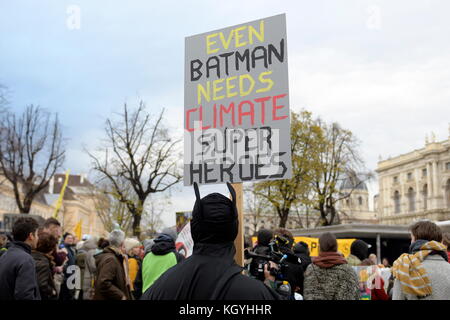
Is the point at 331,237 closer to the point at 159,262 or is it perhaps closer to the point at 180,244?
the point at 159,262

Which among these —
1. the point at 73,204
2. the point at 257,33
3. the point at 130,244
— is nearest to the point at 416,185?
the point at 73,204

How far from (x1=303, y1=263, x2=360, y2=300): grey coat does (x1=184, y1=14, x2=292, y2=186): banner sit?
4.55 feet

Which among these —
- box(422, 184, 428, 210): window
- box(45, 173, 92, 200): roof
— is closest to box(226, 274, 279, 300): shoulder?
box(422, 184, 428, 210): window

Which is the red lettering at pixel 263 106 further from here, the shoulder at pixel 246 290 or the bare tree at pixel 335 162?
the bare tree at pixel 335 162

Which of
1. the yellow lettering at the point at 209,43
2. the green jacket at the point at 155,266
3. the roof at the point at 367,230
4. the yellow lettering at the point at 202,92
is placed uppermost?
the yellow lettering at the point at 209,43

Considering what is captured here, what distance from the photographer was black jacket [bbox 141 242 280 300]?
2.15 metres

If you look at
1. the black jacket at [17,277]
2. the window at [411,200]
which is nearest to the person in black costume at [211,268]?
the black jacket at [17,277]

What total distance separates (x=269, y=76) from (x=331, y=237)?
191cm

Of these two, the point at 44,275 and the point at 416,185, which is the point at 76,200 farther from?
the point at 44,275

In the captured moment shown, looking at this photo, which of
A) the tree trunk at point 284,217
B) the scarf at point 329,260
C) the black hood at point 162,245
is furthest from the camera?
the tree trunk at point 284,217

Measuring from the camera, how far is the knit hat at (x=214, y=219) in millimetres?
2316

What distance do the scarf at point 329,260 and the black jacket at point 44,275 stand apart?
10.3 feet

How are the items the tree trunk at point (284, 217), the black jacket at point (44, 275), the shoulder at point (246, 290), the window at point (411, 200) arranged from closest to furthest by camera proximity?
the shoulder at point (246, 290)
the black jacket at point (44, 275)
the tree trunk at point (284, 217)
the window at point (411, 200)

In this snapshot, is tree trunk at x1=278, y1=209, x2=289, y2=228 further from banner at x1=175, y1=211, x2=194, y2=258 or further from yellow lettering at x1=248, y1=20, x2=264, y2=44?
yellow lettering at x1=248, y1=20, x2=264, y2=44
